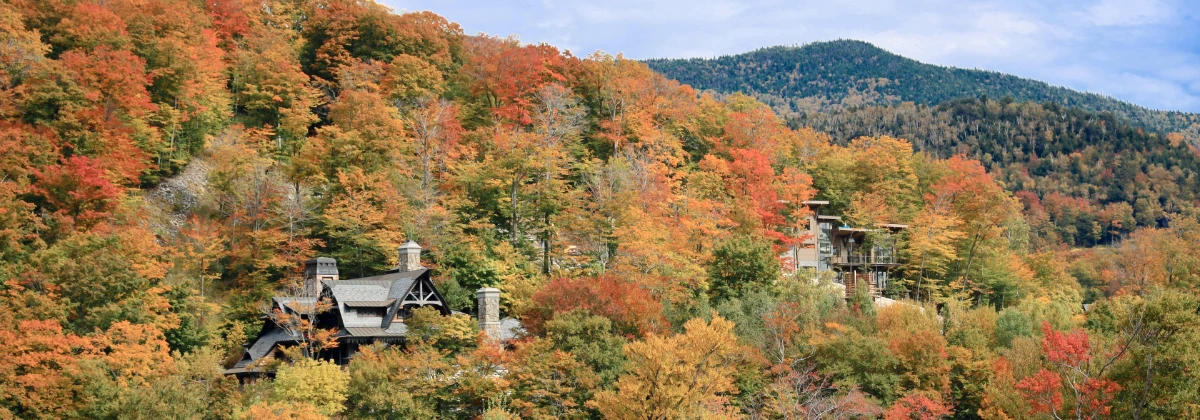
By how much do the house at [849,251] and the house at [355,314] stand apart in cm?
2464

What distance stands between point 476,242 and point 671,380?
15345 millimetres

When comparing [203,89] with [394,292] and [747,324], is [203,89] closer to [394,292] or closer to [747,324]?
[394,292]

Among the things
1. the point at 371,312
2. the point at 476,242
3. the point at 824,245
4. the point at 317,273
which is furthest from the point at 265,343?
the point at 824,245

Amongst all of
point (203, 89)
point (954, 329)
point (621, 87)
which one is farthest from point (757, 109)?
point (203, 89)

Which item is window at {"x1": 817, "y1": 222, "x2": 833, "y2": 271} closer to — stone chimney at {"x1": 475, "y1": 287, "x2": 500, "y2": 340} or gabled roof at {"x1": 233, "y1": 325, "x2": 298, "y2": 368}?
stone chimney at {"x1": 475, "y1": 287, "x2": 500, "y2": 340}

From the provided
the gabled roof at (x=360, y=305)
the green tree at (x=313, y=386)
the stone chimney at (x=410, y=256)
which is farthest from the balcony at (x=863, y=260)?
the green tree at (x=313, y=386)

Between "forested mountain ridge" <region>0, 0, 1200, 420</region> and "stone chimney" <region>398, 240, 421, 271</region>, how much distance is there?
1.60 meters

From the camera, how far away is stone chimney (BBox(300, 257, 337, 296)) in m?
44.2

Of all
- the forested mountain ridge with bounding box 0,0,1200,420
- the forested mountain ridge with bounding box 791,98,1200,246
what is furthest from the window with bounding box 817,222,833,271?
the forested mountain ridge with bounding box 791,98,1200,246

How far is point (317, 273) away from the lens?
4441cm

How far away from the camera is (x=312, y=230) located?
49.3 meters

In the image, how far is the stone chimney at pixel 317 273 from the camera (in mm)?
44188

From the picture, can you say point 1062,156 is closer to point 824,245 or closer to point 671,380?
point 824,245

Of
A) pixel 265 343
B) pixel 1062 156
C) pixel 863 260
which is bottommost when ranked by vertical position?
pixel 265 343
